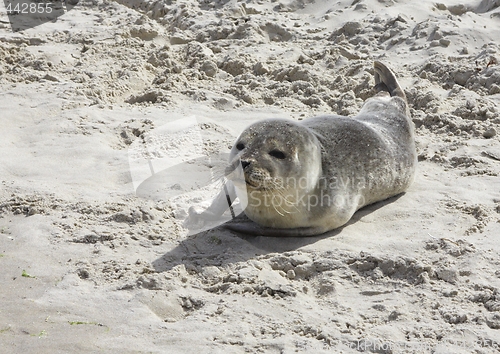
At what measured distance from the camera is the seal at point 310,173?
3.69 metres

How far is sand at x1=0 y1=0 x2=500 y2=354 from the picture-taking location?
2.89m

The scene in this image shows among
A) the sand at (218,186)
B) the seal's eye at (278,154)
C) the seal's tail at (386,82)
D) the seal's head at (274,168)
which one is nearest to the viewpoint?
the sand at (218,186)

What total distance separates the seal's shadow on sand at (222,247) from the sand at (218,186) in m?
0.01

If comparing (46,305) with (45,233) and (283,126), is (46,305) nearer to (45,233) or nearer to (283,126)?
(45,233)

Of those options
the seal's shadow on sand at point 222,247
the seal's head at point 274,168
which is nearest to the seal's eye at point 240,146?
the seal's head at point 274,168

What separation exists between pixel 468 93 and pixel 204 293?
356cm

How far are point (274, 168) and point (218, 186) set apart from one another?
82 centimetres

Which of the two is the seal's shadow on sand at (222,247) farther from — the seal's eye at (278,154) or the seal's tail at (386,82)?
the seal's tail at (386,82)

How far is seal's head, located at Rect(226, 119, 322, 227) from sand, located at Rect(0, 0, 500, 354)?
0.68ft

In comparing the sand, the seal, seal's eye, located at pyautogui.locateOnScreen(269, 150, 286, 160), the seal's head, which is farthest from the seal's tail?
seal's eye, located at pyautogui.locateOnScreen(269, 150, 286, 160)

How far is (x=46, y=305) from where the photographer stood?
2.88 m

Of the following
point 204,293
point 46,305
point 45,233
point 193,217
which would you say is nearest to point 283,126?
point 193,217

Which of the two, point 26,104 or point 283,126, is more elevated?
point 283,126

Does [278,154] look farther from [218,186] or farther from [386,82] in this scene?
[386,82]
